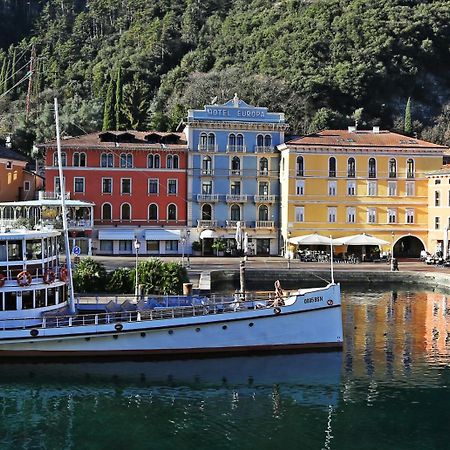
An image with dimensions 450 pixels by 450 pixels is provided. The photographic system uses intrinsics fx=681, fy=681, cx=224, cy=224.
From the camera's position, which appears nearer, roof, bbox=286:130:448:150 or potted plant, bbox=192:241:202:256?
roof, bbox=286:130:448:150

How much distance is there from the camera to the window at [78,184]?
62.8 m

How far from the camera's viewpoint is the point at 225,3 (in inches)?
5192

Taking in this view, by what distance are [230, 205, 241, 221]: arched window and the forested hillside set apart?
19.4 m

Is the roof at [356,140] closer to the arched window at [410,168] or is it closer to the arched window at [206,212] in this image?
the arched window at [410,168]

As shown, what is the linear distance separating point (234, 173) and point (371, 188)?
13060 millimetres

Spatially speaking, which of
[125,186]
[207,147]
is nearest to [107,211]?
[125,186]

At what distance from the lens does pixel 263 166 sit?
65.6m

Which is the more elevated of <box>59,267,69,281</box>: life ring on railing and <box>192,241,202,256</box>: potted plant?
<box>192,241,202,256</box>: potted plant

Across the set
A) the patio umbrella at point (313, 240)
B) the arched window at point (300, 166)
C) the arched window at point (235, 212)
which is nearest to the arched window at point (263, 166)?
the arched window at point (300, 166)

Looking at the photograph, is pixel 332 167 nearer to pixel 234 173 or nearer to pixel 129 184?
pixel 234 173

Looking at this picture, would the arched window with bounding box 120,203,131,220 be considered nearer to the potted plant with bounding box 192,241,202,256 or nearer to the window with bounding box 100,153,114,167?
the window with bounding box 100,153,114,167

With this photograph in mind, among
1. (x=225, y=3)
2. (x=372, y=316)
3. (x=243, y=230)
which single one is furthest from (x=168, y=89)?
(x=372, y=316)

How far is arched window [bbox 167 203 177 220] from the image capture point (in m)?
64.4

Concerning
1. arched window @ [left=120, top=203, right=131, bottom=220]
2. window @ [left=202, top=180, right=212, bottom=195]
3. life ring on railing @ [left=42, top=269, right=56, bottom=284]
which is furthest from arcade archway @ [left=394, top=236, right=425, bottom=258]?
life ring on railing @ [left=42, top=269, right=56, bottom=284]
